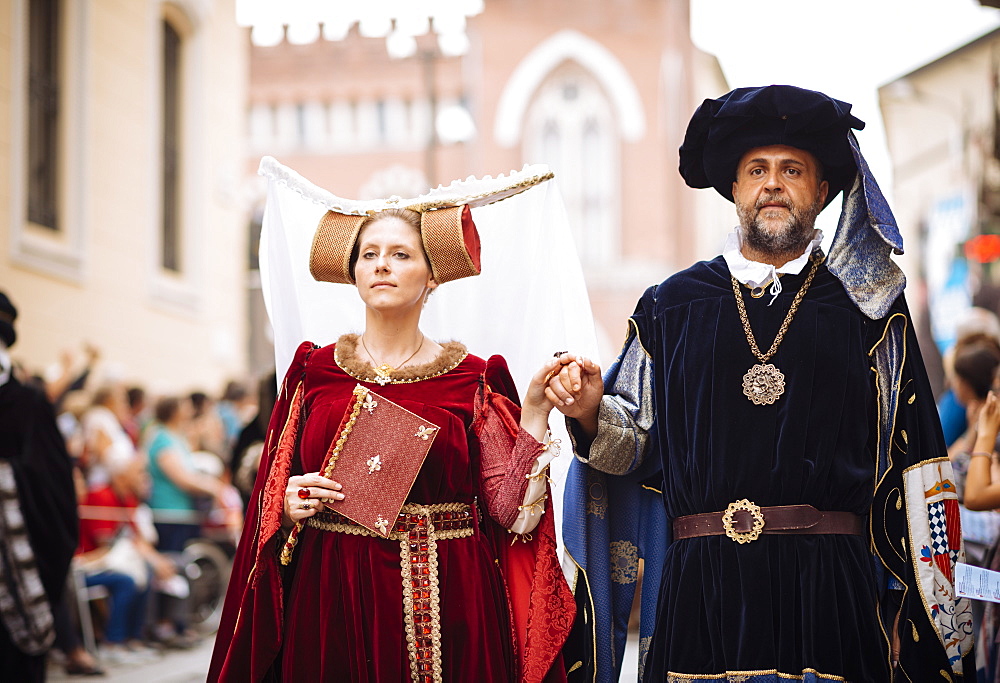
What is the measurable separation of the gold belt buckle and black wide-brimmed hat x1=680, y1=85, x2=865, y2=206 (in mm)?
930

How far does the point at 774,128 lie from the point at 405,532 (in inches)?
56.9

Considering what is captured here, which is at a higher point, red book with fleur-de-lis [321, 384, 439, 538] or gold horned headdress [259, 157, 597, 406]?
gold horned headdress [259, 157, 597, 406]

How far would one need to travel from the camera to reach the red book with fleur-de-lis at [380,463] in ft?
9.78

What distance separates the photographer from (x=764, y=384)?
3.02 m

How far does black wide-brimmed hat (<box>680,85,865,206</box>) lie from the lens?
306 cm

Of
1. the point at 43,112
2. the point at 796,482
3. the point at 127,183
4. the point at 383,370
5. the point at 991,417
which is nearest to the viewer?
the point at 796,482

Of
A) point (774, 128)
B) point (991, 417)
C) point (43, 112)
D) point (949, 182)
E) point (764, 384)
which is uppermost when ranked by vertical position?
point (43, 112)

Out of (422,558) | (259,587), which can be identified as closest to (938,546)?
(422,558)

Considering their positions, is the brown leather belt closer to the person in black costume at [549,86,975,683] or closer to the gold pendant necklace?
the person in black costume at [549,86,975,683]

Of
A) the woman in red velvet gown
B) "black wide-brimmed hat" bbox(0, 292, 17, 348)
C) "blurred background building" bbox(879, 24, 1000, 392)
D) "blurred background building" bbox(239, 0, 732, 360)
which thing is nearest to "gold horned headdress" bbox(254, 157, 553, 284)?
the woman in red velvet gown

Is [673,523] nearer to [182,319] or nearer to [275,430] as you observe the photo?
[275,430]

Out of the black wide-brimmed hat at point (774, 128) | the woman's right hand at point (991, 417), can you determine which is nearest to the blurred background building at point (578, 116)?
the woman's right hand at point (991, 417)

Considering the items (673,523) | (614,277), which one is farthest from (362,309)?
(614,277)

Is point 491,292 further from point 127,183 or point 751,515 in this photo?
point 127,183
